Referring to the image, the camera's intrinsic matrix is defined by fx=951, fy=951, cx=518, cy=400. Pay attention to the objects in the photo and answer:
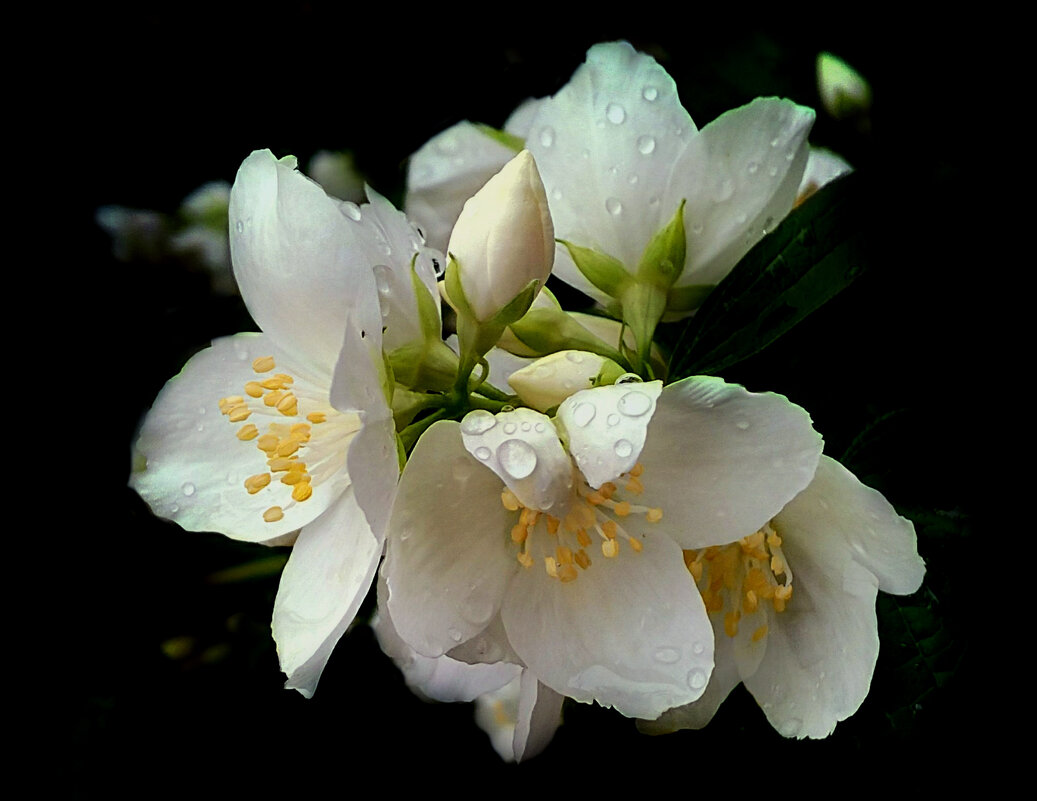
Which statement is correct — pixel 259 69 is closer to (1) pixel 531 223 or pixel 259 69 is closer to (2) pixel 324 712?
(2) pixel 324 712

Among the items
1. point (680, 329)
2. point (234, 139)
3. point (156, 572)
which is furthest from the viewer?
point (234, 139)

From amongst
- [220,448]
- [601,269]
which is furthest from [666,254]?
[220,448]

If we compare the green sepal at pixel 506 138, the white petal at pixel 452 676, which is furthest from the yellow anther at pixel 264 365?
the green sepal at pixel 506 138

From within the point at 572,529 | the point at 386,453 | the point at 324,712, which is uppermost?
the point at 386,453

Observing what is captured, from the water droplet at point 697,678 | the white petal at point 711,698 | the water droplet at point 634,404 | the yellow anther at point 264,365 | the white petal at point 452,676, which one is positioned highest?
the water droplet at point 634,404

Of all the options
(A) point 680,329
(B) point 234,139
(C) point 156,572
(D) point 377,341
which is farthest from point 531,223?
(B) point 234,139

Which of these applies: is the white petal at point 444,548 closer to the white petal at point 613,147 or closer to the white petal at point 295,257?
the white petal at point 295,257

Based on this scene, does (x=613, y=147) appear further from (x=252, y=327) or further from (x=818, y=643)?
(x=252, y=327)

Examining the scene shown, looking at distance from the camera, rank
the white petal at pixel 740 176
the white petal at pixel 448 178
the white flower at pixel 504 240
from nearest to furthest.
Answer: the white flower at pixel 504 240, the white petal at pixel 740 176, the white petal at pixel 448 178
